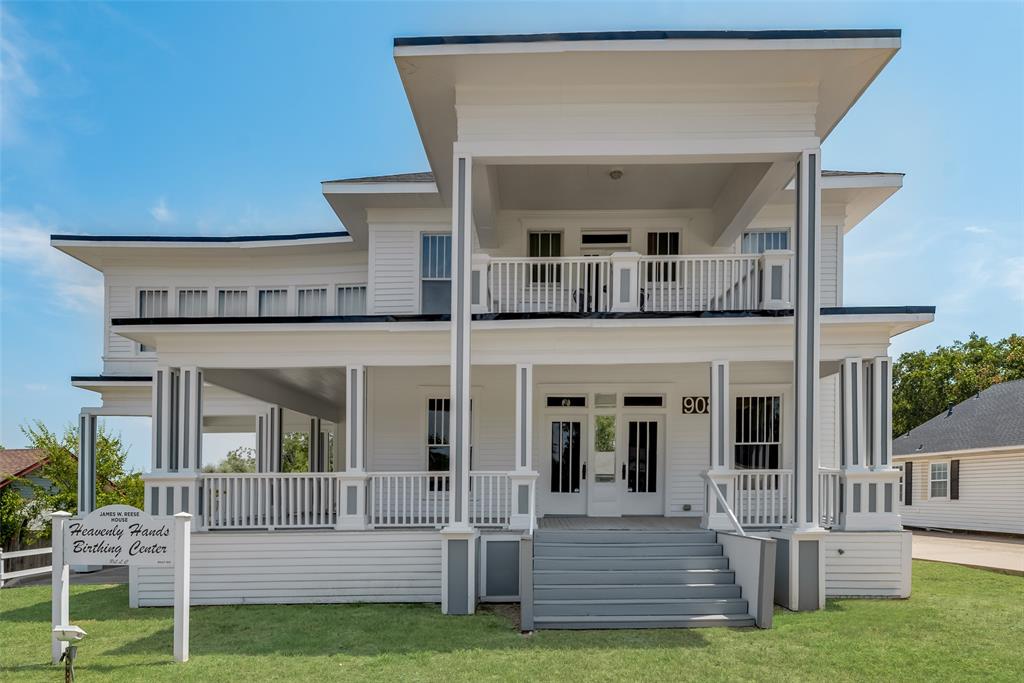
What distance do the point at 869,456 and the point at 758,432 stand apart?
2890mm

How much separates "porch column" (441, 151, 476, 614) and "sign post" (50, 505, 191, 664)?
346cm

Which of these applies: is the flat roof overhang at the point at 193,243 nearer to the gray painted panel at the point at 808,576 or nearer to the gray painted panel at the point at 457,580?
the gray painted panel at the point at 457,580

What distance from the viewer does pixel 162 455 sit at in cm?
1170

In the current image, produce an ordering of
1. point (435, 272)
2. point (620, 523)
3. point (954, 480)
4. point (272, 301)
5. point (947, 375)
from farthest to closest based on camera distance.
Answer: point (947, 375) → point (954, 480) → point (272, 301) → point (435, 272) → point (620, 523)

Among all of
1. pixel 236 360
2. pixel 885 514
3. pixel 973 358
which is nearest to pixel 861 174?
pixel 885 514

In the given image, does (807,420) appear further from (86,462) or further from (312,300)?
(86,462)

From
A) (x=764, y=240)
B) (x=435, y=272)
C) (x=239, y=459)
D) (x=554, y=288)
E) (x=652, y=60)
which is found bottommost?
(x=239, y=459)

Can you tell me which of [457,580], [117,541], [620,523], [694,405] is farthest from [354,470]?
[694,405]

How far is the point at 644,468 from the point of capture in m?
14.5

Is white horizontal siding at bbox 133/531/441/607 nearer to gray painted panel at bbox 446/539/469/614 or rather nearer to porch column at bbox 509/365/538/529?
gray painted panel at bbox 446/539/469/614

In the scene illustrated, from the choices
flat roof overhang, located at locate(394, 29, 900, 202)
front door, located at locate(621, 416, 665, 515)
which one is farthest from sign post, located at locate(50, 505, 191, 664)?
front door, located at locate(621, 416, 665, 515)

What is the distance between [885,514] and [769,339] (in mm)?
3329

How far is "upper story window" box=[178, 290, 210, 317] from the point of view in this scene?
17.7 meters

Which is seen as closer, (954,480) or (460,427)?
(460,427)
